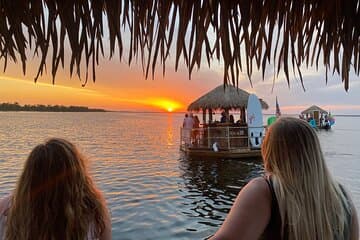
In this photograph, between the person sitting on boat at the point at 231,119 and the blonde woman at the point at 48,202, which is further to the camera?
the person sitting on boat at the point at 231,119

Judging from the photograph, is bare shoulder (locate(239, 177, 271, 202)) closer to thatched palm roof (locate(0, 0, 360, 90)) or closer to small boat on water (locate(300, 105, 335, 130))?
thatched palm roof (locate(0, 0, 360, 90))

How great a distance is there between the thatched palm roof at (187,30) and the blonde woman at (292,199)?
43 cm

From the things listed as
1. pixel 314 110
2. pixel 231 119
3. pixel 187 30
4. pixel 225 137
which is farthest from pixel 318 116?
pixel 187 30

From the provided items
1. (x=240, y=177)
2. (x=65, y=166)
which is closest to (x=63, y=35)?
(x=65, y=166)

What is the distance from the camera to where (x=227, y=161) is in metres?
14.9

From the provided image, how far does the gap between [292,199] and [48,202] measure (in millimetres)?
982

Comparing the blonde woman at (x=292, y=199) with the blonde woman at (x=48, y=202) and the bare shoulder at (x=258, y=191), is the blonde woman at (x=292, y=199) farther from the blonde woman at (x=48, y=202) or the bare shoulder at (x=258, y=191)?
the blonde woman at (x=48, y=202)

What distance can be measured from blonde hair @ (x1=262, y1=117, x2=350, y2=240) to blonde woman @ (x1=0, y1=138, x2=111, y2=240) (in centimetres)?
82

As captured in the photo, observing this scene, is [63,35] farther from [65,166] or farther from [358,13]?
[358,13]

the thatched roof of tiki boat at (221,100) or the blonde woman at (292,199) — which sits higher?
the thatched roof of tiki boat at (221,100)

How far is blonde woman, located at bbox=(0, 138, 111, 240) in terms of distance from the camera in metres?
1.48

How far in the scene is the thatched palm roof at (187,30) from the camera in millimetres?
1480

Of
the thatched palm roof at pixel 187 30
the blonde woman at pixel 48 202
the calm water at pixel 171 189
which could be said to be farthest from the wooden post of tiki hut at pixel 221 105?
the blonde woman at pixel 48 202

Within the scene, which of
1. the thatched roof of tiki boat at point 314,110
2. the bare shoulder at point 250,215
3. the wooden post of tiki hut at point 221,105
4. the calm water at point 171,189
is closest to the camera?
the bare shoulder at point 250,215
